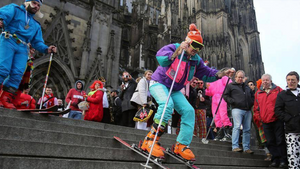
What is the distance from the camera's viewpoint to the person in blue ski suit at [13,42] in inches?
158

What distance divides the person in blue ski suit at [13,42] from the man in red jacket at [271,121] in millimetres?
5162

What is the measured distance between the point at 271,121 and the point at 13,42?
547cm

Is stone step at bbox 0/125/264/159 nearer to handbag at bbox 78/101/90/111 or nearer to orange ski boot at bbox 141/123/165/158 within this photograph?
orange ski boot at bbox 141/123/165/158

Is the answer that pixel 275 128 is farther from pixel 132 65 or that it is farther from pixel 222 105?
pixel 132 65

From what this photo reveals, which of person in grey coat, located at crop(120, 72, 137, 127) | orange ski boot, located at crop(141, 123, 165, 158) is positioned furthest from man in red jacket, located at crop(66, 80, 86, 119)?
orange ski boot, located at crop(141, 123, 165, 158)

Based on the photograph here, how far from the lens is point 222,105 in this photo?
21.3ft

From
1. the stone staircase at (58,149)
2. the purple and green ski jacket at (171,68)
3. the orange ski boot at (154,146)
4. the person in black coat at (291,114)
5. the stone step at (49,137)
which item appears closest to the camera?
the stone staircase at (58,149)

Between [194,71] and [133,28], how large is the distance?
744 inches

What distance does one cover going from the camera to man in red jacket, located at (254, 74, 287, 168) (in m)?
4.95

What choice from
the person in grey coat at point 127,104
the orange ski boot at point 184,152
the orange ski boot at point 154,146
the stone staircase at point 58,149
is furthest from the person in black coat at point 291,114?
the person in grey coat at point 127,104

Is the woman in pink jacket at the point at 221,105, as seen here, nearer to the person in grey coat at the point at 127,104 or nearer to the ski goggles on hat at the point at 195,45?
the person in grey coat at the point at 127,104

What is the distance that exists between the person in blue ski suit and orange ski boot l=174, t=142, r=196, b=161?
3106 millimetres

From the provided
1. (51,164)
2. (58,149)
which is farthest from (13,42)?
(51,164)

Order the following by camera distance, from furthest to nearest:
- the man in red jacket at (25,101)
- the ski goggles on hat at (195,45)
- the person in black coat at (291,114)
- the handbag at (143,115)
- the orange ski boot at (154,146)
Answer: the handbag at (143,115)
the man in red jacket at (25,101)
the person in black coat at (291,114)
the ski goggles on hat at (195,45)
the orange ski boot at (154,146)
